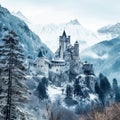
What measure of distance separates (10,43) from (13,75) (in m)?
2.46

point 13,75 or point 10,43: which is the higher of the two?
point 10,43

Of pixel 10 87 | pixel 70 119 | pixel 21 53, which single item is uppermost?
pixel 21 53

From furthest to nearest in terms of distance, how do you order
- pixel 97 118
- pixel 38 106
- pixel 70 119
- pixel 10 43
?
pixel 38 106 → pixel 70 119 → pixel 97 118 → pixel 10 43

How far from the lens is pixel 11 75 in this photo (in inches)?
1458

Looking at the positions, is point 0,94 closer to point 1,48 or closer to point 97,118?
point 1,48

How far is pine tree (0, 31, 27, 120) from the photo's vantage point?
3681cm

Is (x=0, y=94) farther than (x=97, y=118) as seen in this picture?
No

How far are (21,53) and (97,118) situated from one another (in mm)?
35135

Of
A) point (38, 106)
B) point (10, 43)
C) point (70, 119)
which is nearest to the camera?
point (10, 43)

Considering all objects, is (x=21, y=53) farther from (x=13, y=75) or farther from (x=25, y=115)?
(x=25, y=115)

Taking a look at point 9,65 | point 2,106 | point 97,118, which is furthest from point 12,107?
point 97,118

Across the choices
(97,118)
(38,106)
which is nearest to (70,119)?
(38,106)

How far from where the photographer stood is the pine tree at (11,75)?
121 feet

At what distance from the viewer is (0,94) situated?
122 ft
